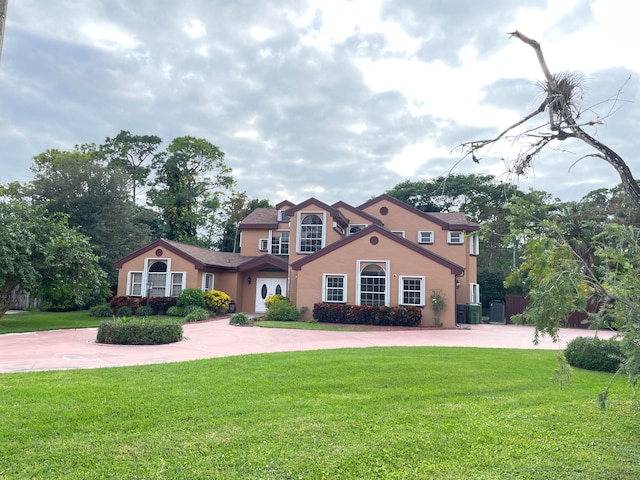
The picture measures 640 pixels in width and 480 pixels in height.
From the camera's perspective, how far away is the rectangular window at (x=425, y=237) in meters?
26.1

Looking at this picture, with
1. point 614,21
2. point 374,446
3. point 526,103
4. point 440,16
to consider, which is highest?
point 440,16

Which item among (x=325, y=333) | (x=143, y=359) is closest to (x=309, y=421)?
(x=143, y=359)

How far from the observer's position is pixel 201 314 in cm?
2009

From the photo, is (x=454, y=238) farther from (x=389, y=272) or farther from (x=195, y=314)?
(x=195, y=314)

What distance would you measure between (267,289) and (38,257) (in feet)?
38.8

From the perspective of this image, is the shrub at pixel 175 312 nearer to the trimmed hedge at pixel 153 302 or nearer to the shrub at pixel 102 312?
the trimmed hedge at pixel 153 302

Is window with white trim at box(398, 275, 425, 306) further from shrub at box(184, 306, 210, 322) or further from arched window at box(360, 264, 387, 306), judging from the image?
shrub at box(184, 306, 210, 322)

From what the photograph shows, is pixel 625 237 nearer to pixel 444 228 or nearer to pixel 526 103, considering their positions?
pixel 526 103

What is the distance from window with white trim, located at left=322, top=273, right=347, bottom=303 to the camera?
21078 millimetres

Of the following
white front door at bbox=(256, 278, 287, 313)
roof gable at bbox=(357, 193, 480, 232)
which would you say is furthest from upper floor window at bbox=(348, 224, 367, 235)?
white front door at bbox=(256, 278, 287, 313)

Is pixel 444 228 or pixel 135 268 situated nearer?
pixel 135 268

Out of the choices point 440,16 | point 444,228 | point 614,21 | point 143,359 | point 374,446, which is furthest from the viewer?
point 444,228

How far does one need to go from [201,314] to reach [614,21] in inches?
746

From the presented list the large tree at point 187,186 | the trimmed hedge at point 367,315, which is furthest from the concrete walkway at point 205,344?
the large tree at point 187,186
